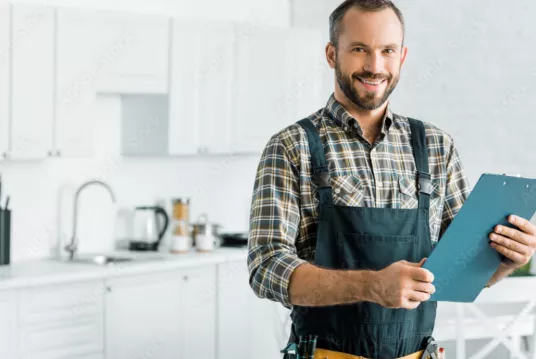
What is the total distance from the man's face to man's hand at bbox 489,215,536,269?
1.22 ft

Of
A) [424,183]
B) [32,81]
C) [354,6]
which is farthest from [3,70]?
[424,183]

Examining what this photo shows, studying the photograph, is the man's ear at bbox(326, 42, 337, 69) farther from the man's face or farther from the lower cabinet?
the lower cabinet

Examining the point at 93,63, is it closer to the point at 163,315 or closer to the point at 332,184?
the point at 163,315

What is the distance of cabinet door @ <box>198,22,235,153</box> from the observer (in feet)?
16.4

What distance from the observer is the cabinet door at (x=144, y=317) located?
14.2 ft

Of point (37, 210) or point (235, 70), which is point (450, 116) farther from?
point (37, 210)

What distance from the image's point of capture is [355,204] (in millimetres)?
1918

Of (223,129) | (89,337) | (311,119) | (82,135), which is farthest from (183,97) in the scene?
(311,119)

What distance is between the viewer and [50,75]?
4.31 meters

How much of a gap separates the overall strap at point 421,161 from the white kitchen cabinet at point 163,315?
2561 millimetres

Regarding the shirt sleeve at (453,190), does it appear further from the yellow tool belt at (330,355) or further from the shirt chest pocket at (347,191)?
the yellow tool belt at (330,355)

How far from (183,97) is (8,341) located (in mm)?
1692

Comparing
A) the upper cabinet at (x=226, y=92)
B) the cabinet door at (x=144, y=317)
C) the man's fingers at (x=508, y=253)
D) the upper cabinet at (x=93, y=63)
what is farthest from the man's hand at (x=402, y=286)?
the upper cabinet at (x=226, y=92)

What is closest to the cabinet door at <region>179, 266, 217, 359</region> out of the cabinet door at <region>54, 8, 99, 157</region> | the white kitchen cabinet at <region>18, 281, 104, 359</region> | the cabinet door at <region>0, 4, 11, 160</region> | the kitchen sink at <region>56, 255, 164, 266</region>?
the kitchen sink at <region>56, 255, 164, 266</region>
